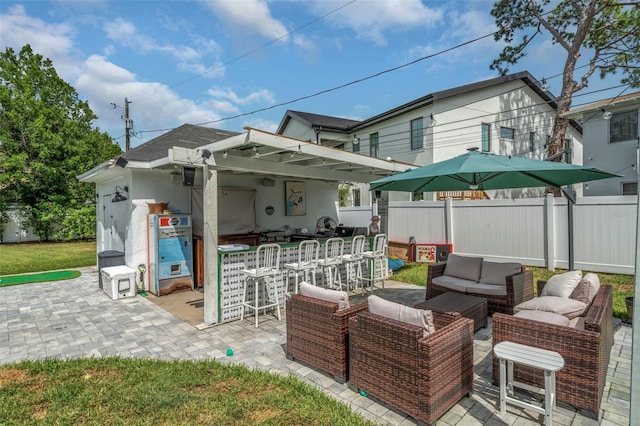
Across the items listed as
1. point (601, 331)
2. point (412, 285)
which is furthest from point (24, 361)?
point (412, 285)

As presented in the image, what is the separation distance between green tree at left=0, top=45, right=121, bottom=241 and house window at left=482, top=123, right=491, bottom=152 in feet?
63.7

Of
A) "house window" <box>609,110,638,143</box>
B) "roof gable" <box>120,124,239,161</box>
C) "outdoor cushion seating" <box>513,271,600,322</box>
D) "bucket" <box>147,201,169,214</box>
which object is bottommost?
"outdoor cushion seating" <box>513,271,600,322</box>

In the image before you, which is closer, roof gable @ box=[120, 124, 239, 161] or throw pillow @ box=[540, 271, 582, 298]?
throw pillow @ box=[540, 271, 582, 298]

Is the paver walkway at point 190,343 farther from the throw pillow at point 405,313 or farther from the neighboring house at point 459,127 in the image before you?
the neighboring house at point 459,127

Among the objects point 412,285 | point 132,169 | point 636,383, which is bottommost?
point 412,285

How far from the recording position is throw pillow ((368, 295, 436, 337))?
9.21 ft

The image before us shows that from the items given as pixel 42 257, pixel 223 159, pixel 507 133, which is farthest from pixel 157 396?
pixel 507 133

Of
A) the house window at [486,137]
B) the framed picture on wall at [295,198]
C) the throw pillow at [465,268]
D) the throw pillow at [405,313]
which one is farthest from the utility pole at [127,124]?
the throw pillow at [405,313]

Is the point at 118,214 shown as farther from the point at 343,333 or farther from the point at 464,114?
the point at 464,114

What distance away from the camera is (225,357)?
4043mm

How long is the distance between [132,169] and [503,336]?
7241 millimetres

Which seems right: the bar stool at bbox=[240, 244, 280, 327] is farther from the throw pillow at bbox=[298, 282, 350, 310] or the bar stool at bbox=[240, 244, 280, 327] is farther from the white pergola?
the throw pillow at bbox=[298, 282, 350, 310]

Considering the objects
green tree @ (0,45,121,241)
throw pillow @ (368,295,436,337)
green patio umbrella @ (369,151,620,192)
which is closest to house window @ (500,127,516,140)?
green patio umbrella @ (369,151,620,192)

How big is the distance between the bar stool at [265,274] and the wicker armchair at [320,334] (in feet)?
4.68
